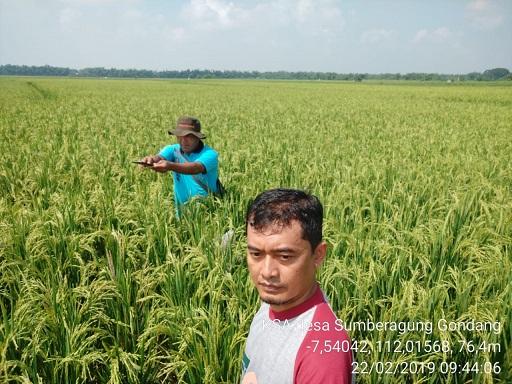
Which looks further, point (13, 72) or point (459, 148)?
point (13, 72)

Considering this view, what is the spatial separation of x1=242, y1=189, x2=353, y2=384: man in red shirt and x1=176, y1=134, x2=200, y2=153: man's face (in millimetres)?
2656

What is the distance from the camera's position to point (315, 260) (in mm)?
1319

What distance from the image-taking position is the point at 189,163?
372cm

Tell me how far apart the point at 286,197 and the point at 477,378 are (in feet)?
4.88

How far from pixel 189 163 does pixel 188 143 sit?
282 mm

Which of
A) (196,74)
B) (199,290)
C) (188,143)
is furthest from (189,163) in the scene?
(196,74)

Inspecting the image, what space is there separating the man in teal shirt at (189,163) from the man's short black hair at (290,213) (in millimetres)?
2334

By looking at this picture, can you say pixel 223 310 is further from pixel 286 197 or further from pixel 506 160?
pixel 506 160

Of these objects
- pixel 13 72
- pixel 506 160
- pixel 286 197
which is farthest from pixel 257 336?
pixel 13 72

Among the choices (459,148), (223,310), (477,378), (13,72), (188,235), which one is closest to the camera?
(477,378)

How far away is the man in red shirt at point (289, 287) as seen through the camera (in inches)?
47.0

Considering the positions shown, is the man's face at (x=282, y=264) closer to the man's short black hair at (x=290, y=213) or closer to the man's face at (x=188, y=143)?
the man's short black hair at (x=290, y=213)

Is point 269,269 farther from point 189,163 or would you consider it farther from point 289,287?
point 189,163

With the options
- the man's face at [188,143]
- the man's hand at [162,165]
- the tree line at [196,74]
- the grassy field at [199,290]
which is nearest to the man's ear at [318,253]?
the grassy field at [199,290]
